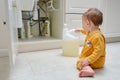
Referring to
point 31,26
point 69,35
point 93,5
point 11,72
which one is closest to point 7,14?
point 11,72

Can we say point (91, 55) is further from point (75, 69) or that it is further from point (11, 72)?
point (11, 72)

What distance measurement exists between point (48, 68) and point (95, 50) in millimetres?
355

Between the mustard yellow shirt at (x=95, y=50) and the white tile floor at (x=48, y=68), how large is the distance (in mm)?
56

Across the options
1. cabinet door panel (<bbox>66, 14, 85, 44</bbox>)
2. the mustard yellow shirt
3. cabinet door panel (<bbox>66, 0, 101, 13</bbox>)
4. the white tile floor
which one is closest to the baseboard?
the white tile floor

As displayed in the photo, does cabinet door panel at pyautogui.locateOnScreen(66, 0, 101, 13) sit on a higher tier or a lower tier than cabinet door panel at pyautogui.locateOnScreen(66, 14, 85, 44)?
higher

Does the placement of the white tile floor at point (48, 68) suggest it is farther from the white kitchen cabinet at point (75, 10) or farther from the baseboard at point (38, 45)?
the white kitchen cabinet at point (75, 10)

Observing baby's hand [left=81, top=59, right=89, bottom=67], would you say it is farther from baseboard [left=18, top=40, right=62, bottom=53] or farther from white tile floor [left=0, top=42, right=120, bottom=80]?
baseboard [left=18, top=40, right=62, bottom=53]

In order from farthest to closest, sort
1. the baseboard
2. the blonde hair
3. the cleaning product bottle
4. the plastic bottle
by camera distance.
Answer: the plastic bottle → the baseboard → the cleaning product bottle → the blonde hair

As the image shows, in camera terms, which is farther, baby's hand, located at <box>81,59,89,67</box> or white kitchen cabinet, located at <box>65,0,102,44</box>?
white kitchen cabinet, located at <box>65,0,102,44</box>

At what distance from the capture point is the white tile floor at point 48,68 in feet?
3.18

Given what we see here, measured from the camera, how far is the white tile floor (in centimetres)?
97

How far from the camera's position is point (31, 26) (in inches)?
72.4

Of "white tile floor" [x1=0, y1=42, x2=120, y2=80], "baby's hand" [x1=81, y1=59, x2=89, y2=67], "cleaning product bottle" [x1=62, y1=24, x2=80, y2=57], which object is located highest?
"cleaning product bottle" [x1=62, y1=24, x2=80, y2=57]

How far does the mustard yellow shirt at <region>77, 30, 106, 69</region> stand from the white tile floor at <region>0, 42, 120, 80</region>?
0.06 m
